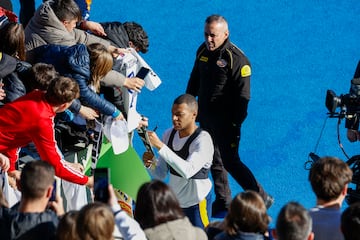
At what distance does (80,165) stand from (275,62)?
3693mm

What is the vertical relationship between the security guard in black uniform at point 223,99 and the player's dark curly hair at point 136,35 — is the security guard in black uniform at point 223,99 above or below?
below

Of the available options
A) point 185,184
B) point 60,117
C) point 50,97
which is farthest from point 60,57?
point 185,184

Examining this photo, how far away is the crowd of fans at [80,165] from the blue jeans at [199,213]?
0.08m

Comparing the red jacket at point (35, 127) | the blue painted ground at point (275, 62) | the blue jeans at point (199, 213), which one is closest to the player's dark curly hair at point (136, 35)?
the blue painted ground at point (275, 62)

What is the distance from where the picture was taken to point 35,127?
556cm

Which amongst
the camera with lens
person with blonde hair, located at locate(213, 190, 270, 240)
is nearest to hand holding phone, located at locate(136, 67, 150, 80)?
the camera with lens

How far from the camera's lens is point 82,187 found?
639 centimetres

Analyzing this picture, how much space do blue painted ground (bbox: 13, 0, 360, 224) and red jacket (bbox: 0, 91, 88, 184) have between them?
2.45 m

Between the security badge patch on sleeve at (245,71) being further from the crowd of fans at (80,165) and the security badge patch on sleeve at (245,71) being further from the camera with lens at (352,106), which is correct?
the crowd of fans at (80,165)

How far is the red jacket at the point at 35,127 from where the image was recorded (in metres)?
5.55

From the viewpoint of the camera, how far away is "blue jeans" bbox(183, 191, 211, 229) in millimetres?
6129

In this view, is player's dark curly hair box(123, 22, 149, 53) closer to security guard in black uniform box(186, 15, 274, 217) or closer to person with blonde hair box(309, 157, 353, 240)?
security guard in black uniform box(186, 15, 274, 217)

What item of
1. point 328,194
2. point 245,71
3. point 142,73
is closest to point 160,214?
point 328,194

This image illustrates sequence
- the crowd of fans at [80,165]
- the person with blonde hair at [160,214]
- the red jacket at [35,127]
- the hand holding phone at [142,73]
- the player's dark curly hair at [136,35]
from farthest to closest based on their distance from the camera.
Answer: the player's dark curly hair at [136,35] < the hand holding phone at [142,73] < the red jacket at [35,127] < the person with blonde hair at [160,214] < the crowd of fans at [80,165]
